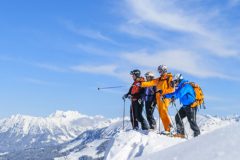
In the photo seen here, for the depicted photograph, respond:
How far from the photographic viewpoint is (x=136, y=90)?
63.2 ft

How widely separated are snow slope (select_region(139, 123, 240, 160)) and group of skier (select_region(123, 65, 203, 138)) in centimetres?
522

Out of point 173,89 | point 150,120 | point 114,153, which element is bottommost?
point 114,153

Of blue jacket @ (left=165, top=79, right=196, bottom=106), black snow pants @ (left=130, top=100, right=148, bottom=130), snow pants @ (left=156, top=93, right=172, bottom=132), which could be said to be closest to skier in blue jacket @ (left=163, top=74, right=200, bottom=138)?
blue jacket @ (left=165, top=79, right=196, bottom=106)

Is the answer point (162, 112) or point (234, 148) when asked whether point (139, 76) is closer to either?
point (162, 112)

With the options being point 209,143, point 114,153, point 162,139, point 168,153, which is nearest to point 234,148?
point 209,143

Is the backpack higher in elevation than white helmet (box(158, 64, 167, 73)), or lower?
lower

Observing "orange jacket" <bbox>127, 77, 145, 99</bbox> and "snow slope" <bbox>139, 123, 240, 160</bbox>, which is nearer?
"snow slope" <bbox>139, 123, 240, 160</bbox>

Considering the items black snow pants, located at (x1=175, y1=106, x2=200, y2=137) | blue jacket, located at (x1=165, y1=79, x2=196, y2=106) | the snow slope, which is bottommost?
the snow slope

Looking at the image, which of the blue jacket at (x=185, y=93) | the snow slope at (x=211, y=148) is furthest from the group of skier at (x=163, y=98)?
the snow slope at (x=211, y=148)

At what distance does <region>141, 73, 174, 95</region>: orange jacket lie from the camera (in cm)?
1781

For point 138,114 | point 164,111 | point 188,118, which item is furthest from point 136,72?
point 188,118

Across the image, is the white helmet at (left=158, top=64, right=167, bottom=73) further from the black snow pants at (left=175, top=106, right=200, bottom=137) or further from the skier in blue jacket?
the black snow pants at (left=175, top=106, right=200, bottom=137)

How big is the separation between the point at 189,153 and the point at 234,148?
1221mm

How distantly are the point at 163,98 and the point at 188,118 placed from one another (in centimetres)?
150
